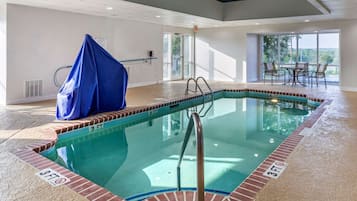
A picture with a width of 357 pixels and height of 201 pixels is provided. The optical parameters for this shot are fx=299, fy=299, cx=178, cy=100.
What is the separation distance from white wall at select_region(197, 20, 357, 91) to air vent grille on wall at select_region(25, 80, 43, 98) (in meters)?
7.64

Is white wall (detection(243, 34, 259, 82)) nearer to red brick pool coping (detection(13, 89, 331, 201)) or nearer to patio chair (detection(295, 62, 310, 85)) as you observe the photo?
patio chair (detection(295, 62, 310, 85))

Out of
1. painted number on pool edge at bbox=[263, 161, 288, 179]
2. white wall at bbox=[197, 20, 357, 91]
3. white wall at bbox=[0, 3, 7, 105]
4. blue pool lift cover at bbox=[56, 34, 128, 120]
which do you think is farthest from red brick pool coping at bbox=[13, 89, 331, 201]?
white wall at bbox=[197, 20, 357, 91]

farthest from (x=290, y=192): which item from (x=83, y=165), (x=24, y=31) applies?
(x=24, y=31)

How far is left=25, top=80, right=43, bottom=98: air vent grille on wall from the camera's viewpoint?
7.65 meters

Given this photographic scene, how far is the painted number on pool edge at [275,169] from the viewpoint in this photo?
3.07 m

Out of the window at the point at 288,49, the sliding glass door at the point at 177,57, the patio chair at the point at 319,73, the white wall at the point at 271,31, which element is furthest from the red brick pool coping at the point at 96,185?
the window at the point at 288,49

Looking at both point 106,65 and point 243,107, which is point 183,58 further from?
point 106,65

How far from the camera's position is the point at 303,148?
3.94 m

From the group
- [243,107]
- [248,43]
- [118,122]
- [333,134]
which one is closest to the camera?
[333,134]

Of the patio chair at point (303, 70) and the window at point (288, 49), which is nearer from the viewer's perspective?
the patio chair at point (303, 70)

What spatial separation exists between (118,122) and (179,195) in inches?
147

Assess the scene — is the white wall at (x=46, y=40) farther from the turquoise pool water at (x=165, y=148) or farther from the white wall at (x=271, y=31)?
the white wall at (x=271, y=31)

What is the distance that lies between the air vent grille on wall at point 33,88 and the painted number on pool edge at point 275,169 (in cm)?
660

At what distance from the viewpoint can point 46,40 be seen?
25.9 feet
